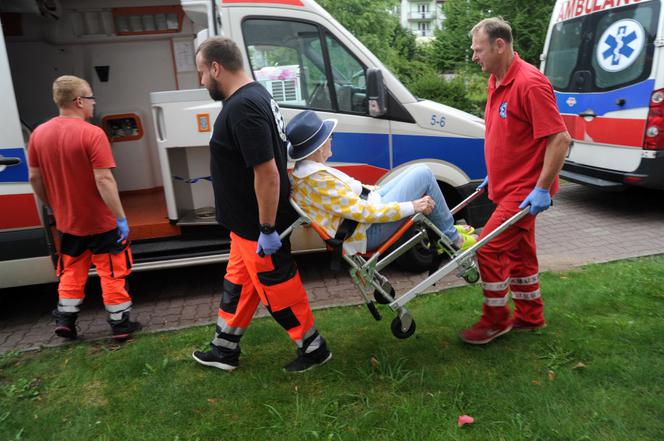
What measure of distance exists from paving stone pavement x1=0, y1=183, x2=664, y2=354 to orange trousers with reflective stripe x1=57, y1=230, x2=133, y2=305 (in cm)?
44

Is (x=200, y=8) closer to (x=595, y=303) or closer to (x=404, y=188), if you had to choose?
(x=404, y=188)

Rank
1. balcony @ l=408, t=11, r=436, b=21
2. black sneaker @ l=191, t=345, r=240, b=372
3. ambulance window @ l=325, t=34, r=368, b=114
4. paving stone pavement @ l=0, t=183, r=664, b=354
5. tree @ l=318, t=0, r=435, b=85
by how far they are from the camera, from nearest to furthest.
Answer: black sneaker @ l=191, t=345, r=240, b=372 → paving stone pavement @ l=0, t=183, r=664, b=354 → ambulance window @ l=325, t=34, r=368, b=114 → tree @ l=318, t=0, r=435, b=85 → balcony @ l=408, t=11, r=436, b=21

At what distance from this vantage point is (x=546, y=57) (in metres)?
7.89

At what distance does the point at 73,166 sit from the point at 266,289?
1682 mm

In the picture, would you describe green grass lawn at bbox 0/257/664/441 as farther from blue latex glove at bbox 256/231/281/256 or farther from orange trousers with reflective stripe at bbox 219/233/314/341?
blue latex glove at bbox 256/231/281/256

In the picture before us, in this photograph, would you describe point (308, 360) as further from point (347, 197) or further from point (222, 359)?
point (347, 197)

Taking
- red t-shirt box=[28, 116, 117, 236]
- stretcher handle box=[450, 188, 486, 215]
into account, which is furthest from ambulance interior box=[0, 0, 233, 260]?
stretcher handle box=[450, 188, 486, 215]

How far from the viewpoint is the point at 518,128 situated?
10.3 ft

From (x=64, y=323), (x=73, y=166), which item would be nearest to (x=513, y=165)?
(x=73, y=166)

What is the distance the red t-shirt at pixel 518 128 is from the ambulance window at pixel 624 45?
147 inches

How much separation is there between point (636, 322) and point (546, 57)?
5384mm

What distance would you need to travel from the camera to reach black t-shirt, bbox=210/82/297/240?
2713 millimetres

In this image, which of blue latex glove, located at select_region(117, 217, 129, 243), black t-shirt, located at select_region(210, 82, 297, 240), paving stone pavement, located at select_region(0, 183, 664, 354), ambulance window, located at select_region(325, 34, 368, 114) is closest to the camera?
black t-shirt, located at select_region(210, 82, 297, 240)

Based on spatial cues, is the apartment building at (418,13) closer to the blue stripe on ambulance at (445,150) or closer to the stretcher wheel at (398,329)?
the blue stripe on ambulance at (445,150)
